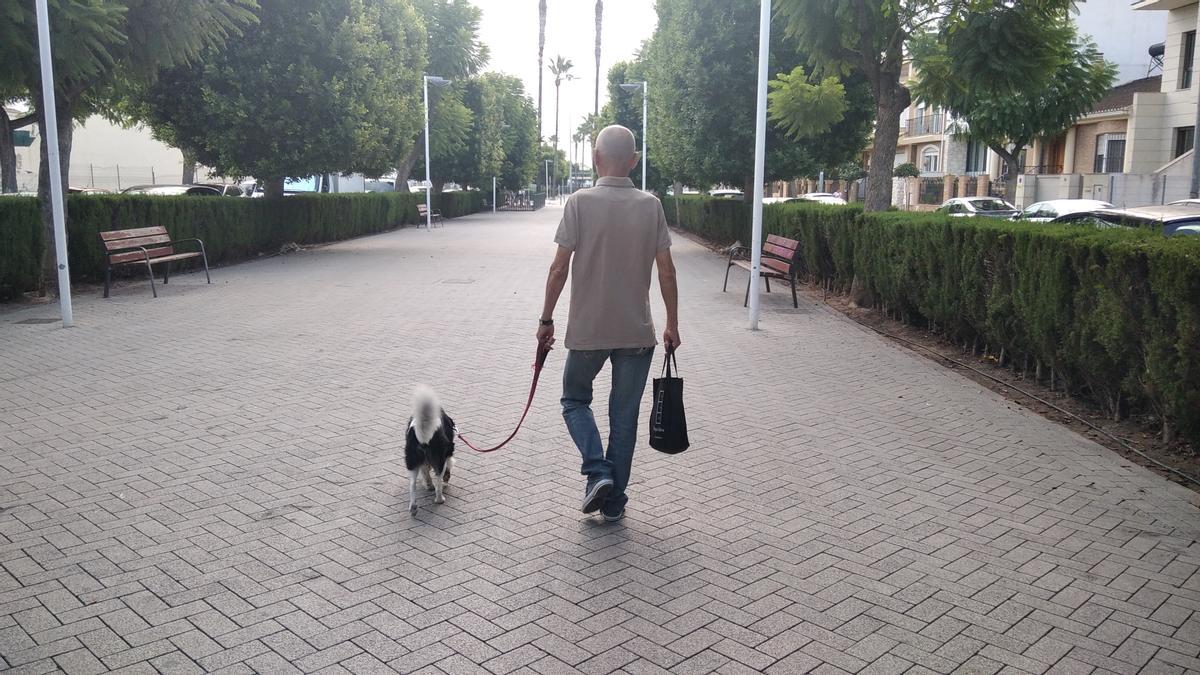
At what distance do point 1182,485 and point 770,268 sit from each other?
28.5 ft

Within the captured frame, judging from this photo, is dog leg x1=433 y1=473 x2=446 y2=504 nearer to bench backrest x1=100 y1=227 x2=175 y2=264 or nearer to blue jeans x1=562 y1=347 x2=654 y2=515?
blue jeans x1=562 y1=347 x2=654 y2=515

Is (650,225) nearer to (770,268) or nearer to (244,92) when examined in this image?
(770,268)

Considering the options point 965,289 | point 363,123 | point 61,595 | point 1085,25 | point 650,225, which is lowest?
point 61,595

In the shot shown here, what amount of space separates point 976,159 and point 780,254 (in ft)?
139

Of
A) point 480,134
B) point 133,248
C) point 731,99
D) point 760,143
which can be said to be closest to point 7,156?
point 133,248

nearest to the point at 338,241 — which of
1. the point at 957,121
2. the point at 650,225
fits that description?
the point at 650,225

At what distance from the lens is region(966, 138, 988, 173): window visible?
50.2m

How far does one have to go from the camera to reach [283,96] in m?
20.5

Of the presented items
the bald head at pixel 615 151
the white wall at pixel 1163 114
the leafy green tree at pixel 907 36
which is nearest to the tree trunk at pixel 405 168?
the white wall at pixel 1163 114

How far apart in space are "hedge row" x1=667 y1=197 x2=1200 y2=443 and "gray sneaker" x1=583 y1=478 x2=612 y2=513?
351cm

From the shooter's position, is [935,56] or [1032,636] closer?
[1032,636]

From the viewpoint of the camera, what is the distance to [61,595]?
397 centimetres

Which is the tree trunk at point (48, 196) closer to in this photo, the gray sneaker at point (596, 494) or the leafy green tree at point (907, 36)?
the leafy green tree at point (907, 36)

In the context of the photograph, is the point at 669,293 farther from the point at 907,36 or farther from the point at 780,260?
the point at 907,36
